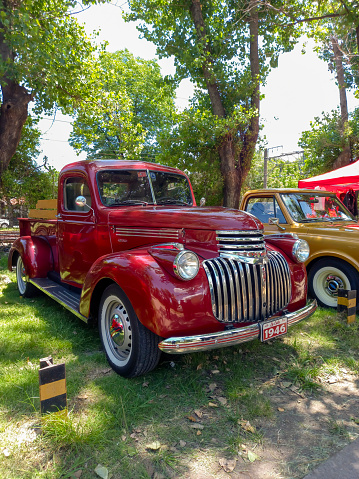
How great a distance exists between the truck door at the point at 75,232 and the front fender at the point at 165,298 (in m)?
1.28

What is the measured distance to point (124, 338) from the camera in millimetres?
2959

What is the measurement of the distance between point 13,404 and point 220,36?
10.5 m

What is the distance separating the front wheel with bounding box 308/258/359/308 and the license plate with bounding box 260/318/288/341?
2391mm

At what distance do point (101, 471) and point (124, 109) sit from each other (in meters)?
12.5

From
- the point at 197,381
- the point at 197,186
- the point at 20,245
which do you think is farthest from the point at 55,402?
the point at 197,186

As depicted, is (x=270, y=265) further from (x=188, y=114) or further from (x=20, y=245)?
(x=188, y=114)

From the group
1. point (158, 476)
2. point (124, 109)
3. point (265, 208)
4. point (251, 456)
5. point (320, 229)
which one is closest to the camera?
point (158, 476)

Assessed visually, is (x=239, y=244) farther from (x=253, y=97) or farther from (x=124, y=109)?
(x=124, y=109)

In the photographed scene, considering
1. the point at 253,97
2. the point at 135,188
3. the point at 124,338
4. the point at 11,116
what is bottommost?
the point at 124,338

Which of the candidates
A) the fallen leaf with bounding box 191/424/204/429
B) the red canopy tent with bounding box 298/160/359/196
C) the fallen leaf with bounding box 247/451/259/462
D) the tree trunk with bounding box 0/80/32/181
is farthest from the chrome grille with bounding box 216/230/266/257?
the tree trunk with bounding box 0/80/32/181

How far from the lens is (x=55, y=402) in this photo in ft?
7.39

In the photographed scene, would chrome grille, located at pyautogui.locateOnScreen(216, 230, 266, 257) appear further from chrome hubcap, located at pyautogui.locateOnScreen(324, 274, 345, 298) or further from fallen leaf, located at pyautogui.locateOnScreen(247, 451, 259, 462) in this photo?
chrome hubcap, located at pyautogui.locateOnScreen(324, 274, 345, 298)

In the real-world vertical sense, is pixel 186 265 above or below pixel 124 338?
above

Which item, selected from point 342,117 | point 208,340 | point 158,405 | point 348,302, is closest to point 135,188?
point 208,340
